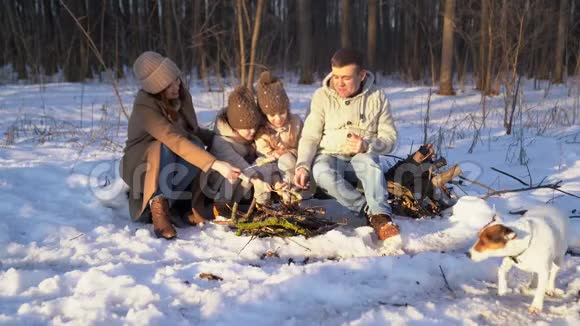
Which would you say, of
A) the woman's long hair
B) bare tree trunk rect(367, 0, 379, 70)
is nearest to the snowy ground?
the woman's long hair

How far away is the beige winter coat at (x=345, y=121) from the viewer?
3.07 meters

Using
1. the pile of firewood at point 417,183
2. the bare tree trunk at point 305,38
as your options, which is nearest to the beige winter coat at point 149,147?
the pile of firewood at point 417,183

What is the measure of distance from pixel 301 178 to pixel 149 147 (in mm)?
927

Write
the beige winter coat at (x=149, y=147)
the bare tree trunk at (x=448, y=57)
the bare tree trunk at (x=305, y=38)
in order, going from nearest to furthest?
the beige winter coat at (x=149, y=147)
the bare tree trunk at (x=448, y=57)
the bare tree trunk at (x=305, y=38)

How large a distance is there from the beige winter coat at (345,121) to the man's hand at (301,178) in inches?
7.1

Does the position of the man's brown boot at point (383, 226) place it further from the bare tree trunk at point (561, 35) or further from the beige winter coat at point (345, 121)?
the bare tree trunk at point (561, 35)

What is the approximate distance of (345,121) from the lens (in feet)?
10.1

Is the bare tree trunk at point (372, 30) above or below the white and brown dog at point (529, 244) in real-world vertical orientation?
above

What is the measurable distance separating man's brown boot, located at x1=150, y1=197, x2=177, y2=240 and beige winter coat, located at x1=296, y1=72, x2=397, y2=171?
876 mm

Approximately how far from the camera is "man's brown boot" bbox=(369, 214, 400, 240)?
2.59 m

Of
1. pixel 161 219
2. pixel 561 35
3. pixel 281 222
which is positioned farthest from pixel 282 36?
pixel 281 222

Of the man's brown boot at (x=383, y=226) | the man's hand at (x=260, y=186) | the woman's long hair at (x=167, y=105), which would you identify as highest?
the woman's long hair at (x=167, y=105)

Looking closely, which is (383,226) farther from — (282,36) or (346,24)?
(282,36)

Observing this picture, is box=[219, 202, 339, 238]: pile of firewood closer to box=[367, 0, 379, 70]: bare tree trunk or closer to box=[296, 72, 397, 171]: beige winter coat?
box=[296, 72, 397, 171]: beige winter coat
